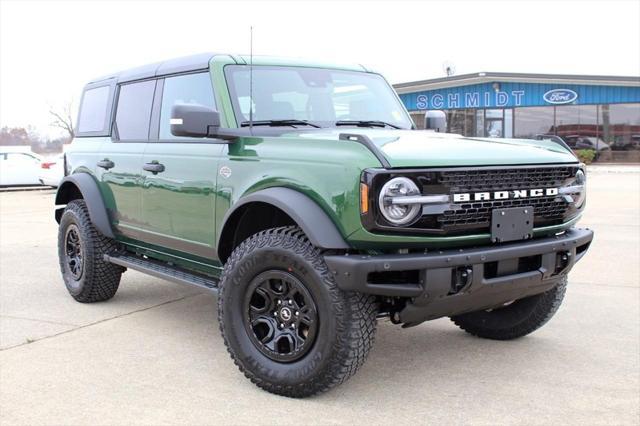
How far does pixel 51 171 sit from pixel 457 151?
18371 millimetres

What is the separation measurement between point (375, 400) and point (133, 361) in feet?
5.23

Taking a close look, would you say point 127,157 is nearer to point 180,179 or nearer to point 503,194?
point 180,179

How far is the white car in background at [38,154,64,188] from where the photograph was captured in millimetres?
19703

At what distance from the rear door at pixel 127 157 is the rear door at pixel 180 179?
0.43 ft

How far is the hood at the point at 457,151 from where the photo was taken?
3.41 m

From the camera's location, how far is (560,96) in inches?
1201

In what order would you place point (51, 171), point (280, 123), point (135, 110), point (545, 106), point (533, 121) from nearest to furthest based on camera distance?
point (280, 123) < point (135, 110) < point (51, 171) < point (545, 106) < point (533, 121)

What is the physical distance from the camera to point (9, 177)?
2164cm

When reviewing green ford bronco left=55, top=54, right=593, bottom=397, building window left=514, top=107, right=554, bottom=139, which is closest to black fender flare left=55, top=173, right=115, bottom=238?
green ford bronco left=55, top=54, right=593, bottom=397

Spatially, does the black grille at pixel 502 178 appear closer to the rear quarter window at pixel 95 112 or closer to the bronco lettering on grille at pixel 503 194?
A: the bronco lettering on grille at pixel 503 194

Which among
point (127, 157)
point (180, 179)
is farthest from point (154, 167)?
point (127, 157)

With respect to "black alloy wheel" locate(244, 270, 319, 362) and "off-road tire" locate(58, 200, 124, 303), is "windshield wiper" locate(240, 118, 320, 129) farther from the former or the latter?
"off-road tire" locate(58, 200, 124, 303)

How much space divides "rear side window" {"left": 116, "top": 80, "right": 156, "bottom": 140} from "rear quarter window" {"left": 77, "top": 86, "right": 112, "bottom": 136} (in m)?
0.22

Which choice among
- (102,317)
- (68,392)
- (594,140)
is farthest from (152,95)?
(594,140)
